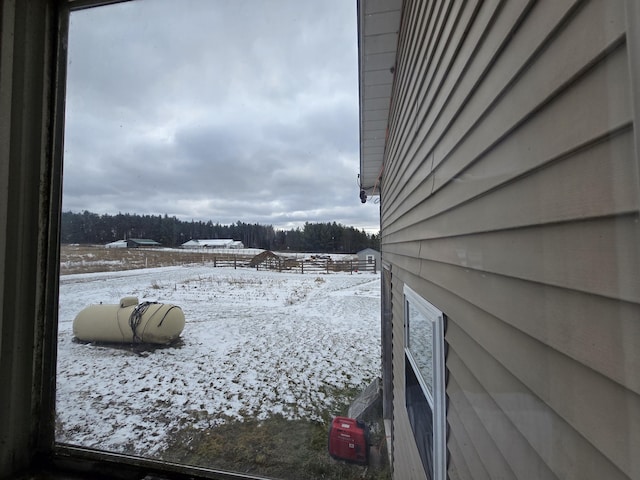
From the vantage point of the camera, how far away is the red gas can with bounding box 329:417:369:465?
2.20 meters

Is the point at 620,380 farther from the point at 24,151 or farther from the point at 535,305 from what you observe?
the point at 24,151

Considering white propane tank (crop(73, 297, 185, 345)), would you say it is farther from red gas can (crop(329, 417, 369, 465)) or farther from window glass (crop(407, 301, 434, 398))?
window glass (crop(407, 301, 434, 398))

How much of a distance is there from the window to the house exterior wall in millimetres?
97

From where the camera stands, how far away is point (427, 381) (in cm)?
144

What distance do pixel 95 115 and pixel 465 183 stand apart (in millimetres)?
1781

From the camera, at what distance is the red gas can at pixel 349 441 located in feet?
7.21

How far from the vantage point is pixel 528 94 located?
551mm

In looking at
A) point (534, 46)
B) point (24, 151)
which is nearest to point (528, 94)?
point (534, 46)

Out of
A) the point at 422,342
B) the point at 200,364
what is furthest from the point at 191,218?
the point at 422,342

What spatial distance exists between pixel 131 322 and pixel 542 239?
2.66 meters

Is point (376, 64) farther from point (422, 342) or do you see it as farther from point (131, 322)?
point (131, 322)

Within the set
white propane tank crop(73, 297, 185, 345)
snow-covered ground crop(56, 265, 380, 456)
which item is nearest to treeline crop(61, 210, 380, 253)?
snow-covered ground crop(56, 265, 380, 456)

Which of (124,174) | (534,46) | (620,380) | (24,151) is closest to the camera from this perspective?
(620,380)

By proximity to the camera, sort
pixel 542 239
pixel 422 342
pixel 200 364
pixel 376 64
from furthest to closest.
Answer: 1. pixel 200 364
2. pixel 376 64
3. pixel 422 342
4. pixel 542 239
